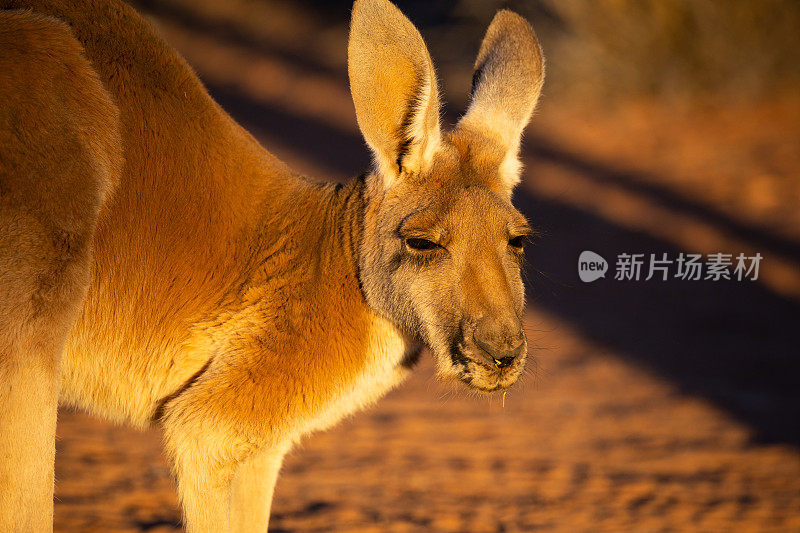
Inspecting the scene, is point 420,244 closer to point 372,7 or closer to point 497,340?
point 497,340

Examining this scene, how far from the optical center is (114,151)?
2.87 m

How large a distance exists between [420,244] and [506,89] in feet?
2.87

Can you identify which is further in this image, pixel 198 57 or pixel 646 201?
pixel 198 57

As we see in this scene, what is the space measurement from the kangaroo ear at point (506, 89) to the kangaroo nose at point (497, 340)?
673 mm

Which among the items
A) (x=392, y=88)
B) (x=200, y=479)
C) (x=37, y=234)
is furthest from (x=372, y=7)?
(x=200, y=479)

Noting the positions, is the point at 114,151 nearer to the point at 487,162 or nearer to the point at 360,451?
the point at 487,162

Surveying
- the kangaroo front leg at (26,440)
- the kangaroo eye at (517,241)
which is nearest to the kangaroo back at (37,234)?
the kangaroo front leg at (26,440)

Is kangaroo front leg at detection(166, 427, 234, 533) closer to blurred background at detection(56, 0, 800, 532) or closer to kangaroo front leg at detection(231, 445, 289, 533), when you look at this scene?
kangaroo front leg at detection(231, 445, 289, 533)

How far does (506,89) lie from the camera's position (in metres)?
3.48

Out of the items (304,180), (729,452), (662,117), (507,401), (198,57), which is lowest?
(729,452)

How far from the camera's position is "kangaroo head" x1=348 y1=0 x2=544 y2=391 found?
9.46ft

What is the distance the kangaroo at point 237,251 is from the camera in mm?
2844

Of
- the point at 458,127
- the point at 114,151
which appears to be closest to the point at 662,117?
the point at 458,127

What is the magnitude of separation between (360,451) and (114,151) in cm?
381
